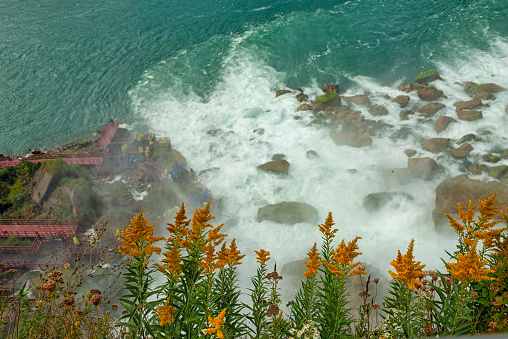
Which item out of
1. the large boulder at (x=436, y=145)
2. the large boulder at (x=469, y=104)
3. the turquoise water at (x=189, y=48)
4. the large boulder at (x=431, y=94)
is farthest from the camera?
the turquoise water at (x=189, y=48)

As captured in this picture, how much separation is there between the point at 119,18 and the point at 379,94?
3039 centimetres

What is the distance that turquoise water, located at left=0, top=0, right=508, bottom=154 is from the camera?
1169 inches

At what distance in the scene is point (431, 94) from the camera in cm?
2567

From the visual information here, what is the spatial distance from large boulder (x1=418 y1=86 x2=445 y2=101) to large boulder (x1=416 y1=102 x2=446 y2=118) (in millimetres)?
905

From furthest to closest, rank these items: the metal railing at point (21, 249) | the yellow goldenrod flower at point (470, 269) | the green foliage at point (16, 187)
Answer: the green foliage at point (16, 187) → the metal railing at point (21, 249) → the yellow goldenrod flower at point (470, 269)

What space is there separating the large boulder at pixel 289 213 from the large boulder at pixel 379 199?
2780mm

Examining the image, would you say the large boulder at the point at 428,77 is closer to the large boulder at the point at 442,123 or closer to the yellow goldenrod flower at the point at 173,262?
the large boulder at the point at 442,123

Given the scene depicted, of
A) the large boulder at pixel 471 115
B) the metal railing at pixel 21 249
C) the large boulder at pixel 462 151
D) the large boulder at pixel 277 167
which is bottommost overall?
the large boulder at pixel 277 167

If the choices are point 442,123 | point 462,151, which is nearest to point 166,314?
point 462,151

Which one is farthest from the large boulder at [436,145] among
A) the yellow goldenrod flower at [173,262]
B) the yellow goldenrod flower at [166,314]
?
the yellow goldenrod flower at [166,314]

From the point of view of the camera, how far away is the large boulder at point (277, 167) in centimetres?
2219

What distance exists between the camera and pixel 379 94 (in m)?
27.5

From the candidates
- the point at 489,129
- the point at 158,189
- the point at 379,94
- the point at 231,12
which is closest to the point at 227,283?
the point at 158,189

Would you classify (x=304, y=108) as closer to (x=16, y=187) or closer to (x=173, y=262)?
(x=16, y=187)
